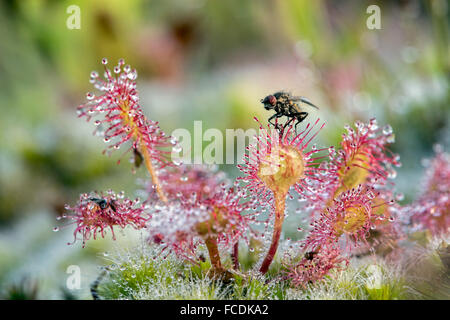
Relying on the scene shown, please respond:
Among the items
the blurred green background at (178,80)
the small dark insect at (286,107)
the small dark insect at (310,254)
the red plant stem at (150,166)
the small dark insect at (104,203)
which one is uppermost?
the blurred green background at (178,80)

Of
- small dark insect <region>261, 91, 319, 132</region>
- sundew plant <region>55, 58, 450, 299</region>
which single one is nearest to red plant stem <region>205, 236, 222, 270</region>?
sundew plant <region>55, 58, 450, 299</region>

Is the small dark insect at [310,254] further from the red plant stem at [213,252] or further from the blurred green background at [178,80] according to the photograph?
the blurred green background at [178,80]

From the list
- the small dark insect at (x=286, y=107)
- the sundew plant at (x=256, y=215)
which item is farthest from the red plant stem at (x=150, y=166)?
the small dark insect at (x=286, y=107)

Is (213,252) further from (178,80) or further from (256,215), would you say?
(178,80)

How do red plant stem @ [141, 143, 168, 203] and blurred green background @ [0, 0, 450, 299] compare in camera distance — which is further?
blurred green background @ [0, 0, 450, 299]

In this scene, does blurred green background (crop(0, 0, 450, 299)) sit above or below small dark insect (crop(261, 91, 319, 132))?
above

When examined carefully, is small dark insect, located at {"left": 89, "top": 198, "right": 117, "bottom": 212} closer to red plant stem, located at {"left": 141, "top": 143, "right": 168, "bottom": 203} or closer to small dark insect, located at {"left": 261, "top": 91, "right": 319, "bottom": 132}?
red plant stem, located at {"left": 141, "top": 143, "right": 168, "bottom": 203}

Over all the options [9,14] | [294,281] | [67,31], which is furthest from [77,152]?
[294,281]
